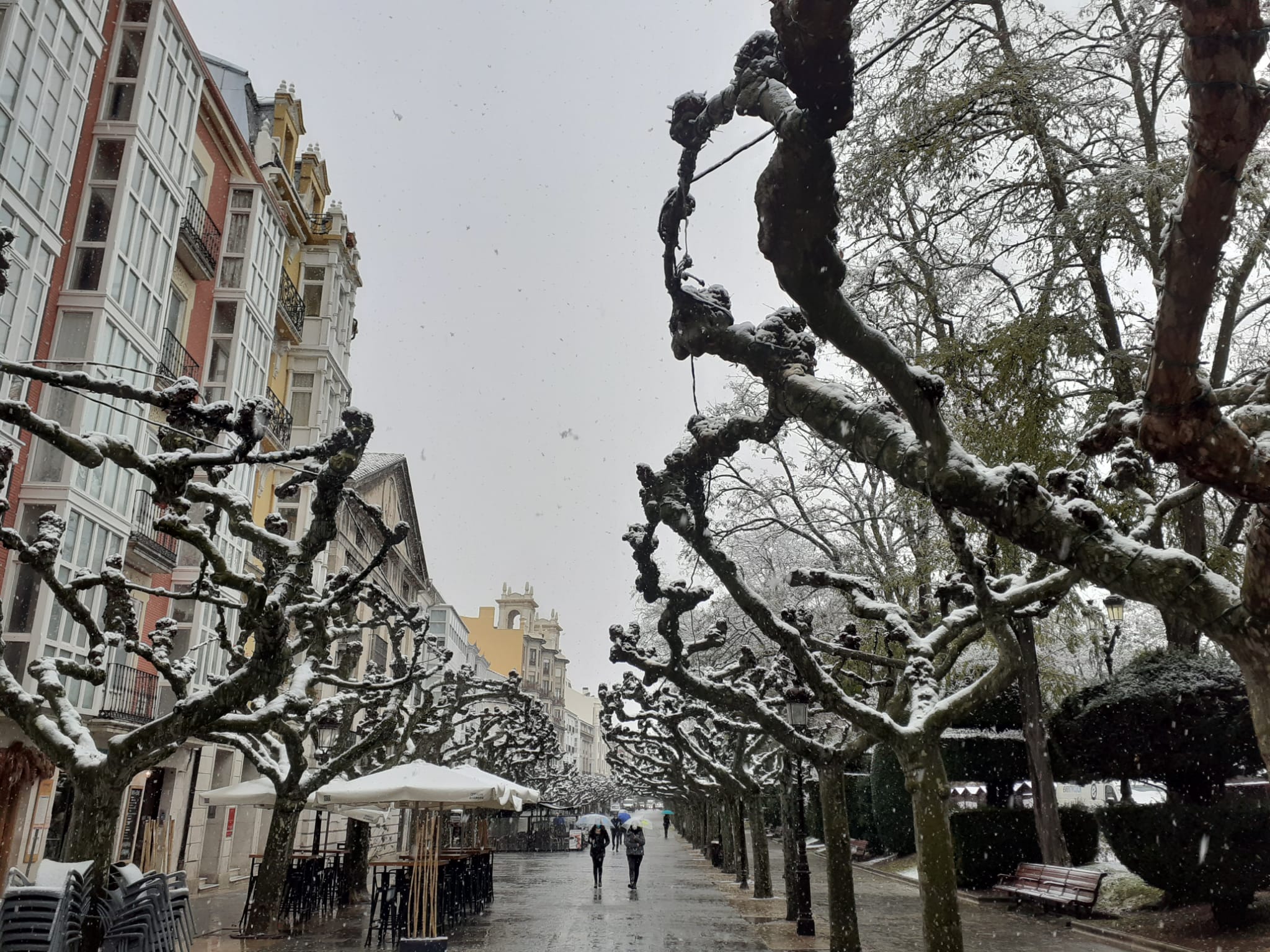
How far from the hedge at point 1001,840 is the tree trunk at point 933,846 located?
12049 millimetres

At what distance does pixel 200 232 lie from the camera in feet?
77.8

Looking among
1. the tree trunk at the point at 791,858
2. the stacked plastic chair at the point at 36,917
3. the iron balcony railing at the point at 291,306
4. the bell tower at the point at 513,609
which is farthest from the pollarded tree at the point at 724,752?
the bell tower at the point at 513,609

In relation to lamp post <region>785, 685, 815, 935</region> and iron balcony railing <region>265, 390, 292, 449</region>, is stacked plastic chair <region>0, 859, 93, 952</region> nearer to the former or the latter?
Answer: lamp post <region>785, 685, 815, 935</region>

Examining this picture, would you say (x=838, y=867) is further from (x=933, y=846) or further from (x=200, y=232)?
(x=200, y=232)

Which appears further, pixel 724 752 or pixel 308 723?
pixel 724 752

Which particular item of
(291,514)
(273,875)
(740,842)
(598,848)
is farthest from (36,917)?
(291,514)

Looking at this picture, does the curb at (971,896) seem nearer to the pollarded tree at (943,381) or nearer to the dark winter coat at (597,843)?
the dark winter coat at (597,843)

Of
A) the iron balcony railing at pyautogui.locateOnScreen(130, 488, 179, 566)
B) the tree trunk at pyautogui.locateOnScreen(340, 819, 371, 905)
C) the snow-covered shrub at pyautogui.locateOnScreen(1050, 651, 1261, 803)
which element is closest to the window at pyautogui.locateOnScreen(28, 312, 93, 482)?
the iron balcony railing at pyautogui.locateOnScreen(130, 488, 179, 566)

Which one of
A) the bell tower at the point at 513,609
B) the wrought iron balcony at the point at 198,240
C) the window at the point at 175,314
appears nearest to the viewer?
the wrought iron balcony at the point at 198,240

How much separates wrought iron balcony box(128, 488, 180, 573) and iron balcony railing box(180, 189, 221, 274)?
626 centimetres

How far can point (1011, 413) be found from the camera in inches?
485

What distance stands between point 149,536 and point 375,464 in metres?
25.9

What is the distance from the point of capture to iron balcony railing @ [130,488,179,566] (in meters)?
20.0

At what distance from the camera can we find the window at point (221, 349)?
79.3 ft
